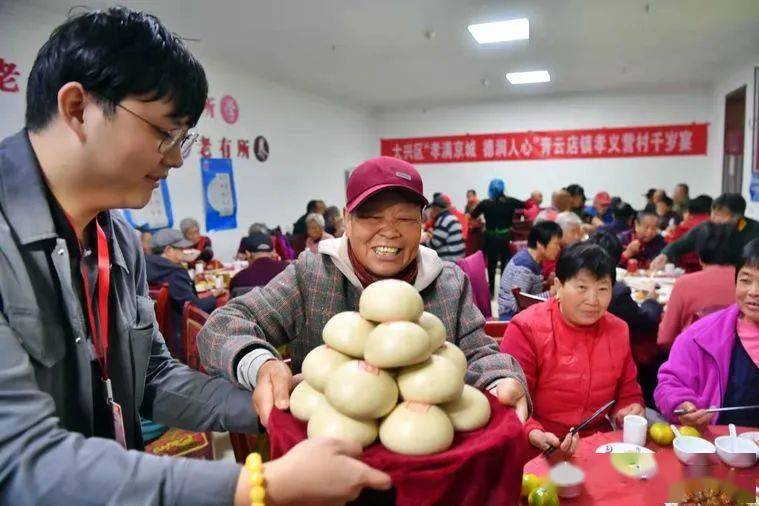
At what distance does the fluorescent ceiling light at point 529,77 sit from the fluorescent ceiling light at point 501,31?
2156mm

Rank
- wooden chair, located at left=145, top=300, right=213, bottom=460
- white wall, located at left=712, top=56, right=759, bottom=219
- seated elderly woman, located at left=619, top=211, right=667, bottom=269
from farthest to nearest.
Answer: white wall, located at left=712, top=56, right=759, bottom=219 < seated elderly woman, located at left=619, top=211, right=667, bottom=269 < wooden chair, located at left=145, top=300, right=213, bottom=460

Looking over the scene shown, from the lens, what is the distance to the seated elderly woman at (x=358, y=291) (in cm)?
113

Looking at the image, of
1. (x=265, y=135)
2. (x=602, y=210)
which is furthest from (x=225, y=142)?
(x=602, y=210)

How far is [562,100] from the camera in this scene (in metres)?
10.1

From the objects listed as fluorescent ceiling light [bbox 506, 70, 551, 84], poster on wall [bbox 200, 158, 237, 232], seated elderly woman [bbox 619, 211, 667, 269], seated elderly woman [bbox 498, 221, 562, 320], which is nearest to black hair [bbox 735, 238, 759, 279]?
seated elderly woman [bbox 498, 221, 562, 320]

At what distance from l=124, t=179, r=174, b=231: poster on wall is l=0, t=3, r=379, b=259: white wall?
0.48ft

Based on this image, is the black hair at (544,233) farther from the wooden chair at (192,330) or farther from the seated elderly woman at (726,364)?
the wooden chair at (192,330)

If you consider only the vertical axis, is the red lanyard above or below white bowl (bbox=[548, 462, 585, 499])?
above

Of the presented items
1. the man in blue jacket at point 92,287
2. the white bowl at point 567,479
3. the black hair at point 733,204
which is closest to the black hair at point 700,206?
the black hair at point 733,204

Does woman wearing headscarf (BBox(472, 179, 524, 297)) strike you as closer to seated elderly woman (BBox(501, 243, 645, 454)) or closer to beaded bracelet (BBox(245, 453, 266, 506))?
seated elderly woman (BBox(501, 243, 645, 454))

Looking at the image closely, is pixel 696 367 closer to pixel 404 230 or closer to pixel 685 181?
pixel 404 230

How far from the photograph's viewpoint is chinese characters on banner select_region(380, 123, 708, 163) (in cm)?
956

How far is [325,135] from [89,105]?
352 inches

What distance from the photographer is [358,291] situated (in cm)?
138
